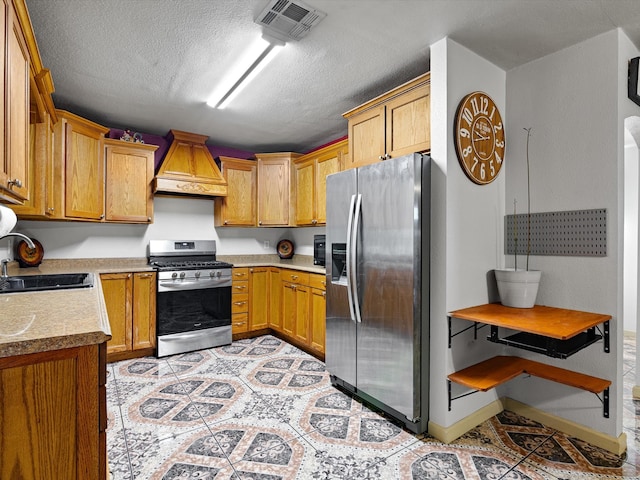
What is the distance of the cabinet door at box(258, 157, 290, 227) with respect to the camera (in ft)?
14.9

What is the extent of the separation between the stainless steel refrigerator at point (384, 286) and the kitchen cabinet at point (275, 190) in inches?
68.2

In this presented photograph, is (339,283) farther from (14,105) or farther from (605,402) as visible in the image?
(14,105)

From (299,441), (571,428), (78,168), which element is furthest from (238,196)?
(571,428)

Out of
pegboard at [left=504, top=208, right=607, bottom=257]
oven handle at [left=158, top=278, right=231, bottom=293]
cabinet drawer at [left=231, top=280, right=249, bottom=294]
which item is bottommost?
cabinet drawer at [left=231, top=280, right=249, bottom=294]

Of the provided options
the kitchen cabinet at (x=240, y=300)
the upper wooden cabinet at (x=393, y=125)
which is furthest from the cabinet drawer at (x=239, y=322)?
the upper wooden cabinet at (x=393, y=125)

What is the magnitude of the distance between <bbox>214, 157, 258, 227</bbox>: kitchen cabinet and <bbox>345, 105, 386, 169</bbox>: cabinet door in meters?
1.89

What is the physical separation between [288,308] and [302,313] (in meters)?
0.31

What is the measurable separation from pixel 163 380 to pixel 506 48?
3.63 metres

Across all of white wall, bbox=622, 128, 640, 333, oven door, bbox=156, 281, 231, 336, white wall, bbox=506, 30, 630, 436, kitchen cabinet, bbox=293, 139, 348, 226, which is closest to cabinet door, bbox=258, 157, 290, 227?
kitchen cabinet, bbox=293, 139, 348, 226

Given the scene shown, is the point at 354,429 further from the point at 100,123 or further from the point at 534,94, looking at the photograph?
the point at 100,123

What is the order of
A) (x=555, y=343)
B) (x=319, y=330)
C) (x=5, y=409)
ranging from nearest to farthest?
(x=5, y=409) → (x=555, y=343) → (x=319, y=330)

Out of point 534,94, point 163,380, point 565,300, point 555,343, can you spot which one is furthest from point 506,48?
point 163,380

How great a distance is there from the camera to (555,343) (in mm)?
1889

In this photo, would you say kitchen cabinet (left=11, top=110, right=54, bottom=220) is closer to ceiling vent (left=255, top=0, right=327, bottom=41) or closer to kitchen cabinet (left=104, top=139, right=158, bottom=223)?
kitchen cabinet (left=104, top=139, right=158, bottom=223)
